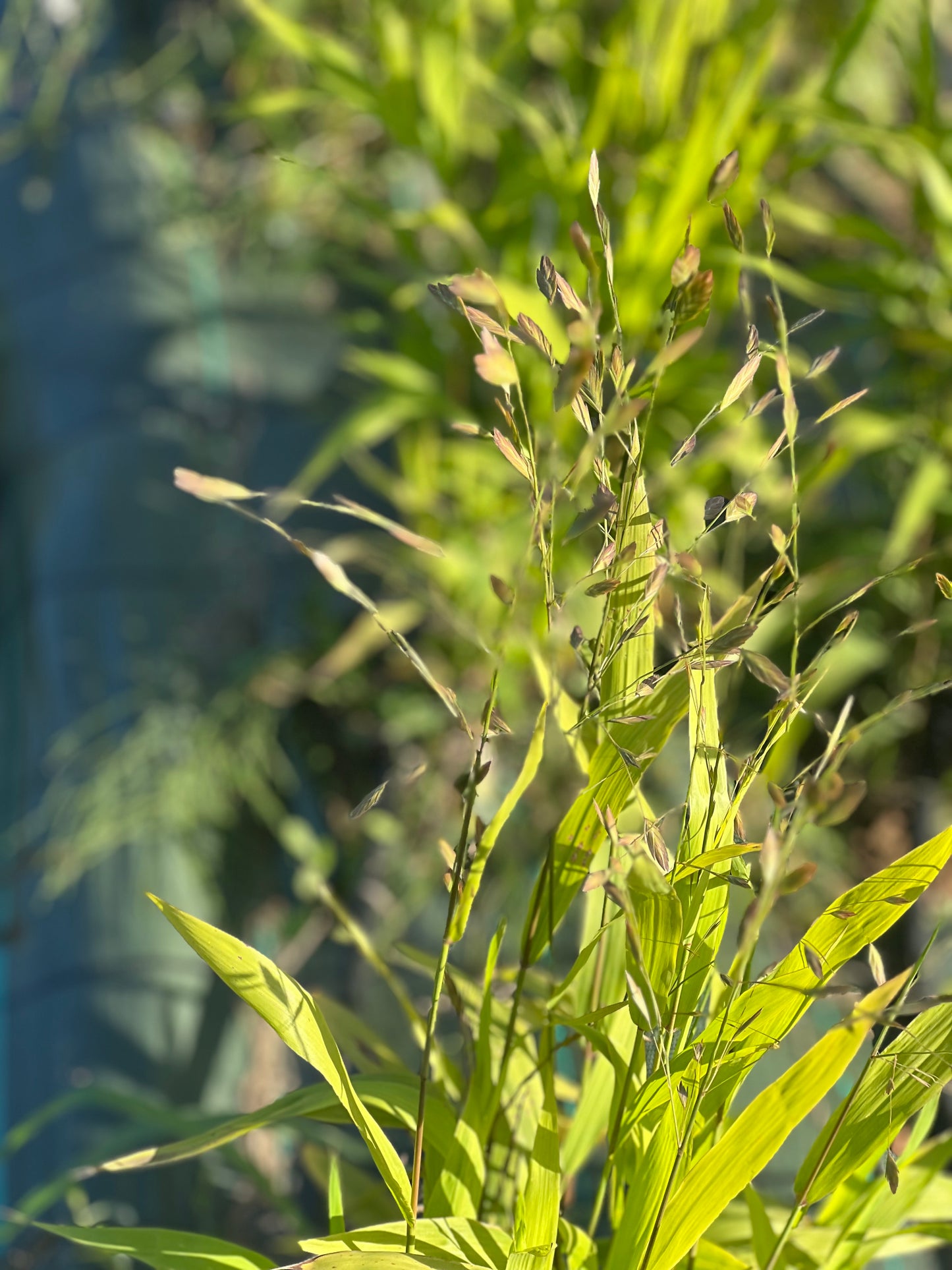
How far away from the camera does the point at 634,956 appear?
274 millimetres

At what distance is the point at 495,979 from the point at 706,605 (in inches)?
10.6

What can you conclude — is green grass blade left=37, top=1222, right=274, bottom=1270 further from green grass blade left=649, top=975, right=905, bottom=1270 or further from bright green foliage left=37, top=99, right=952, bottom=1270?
green grass blade left=649, top=975, right=905, bottom=1270

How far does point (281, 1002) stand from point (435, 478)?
716 millimetres

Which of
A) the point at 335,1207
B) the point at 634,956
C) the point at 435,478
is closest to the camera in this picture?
the point at 634,956

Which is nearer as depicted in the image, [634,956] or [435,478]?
[634,956]

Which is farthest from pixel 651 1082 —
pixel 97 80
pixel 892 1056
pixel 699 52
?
pixel 97 80

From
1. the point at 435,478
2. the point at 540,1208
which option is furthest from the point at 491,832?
the point at 435,478

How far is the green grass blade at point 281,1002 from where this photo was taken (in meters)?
0.32

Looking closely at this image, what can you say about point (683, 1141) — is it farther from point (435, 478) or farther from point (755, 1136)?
point (435, 478)

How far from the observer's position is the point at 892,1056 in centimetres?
34

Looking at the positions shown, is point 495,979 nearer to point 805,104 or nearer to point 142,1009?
point 142,1009

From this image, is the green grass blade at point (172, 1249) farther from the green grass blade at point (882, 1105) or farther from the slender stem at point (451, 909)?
the green grass blade at point (882, 1105)

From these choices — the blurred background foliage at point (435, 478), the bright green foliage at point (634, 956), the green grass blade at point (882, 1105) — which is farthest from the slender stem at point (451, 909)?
the blurred background foliage at point (435, 478)

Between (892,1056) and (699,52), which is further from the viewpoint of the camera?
(699,52)
